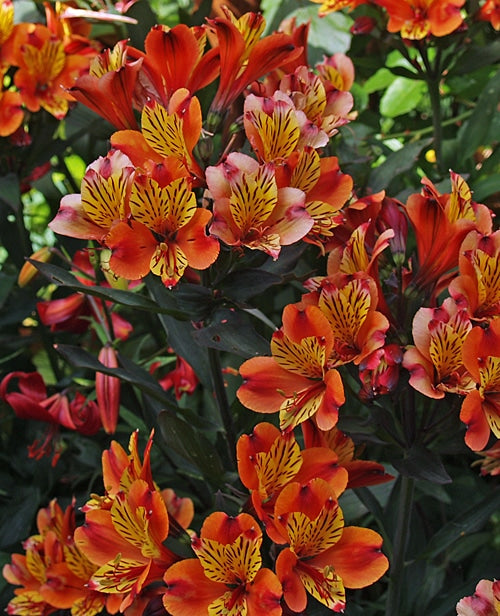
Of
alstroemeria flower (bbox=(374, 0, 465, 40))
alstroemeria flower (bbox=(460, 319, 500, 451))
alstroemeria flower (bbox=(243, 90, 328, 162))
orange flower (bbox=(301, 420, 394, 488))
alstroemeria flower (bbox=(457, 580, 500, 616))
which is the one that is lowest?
alstroemeria flower (bbox=(457, 580, 500, 616))

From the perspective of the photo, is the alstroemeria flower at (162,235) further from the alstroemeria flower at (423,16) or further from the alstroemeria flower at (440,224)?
the alstroemeria flower at (423,16)

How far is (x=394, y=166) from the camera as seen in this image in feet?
3.53

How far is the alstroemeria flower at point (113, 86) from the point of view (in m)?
0.75

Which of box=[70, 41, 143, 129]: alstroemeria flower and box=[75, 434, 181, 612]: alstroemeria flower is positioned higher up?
box=[70, 41, 143, 129]: alstroemeria flower

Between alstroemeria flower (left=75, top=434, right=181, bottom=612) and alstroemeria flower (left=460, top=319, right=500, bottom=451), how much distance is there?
0.25m

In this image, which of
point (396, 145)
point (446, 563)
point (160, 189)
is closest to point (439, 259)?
point (160, 189)

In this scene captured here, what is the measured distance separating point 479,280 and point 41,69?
689 mm

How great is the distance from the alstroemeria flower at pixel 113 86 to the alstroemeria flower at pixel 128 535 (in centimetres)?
29

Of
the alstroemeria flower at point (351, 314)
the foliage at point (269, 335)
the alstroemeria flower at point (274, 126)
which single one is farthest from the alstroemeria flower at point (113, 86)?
the alstroemeria flower at point (351, 314)

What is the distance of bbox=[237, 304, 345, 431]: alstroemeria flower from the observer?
0.69 m

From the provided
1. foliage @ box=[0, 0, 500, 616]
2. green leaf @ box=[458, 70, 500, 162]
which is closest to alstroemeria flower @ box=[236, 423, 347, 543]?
foliage @ box=[0, 0, 500, 616]

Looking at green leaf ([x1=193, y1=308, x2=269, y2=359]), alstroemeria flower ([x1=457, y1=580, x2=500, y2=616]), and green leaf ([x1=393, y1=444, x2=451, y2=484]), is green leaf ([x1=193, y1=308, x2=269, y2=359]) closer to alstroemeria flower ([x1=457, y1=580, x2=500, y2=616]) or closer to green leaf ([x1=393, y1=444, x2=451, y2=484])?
green leaf ([x1=393, y1=444, x2=451, y2=484])

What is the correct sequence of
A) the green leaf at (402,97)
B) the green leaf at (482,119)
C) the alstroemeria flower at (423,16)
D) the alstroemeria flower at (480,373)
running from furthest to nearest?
the green leaf at (402,97) < the green leaf at (482,119) < the alstroemeria flower at (423,16) < the alstroemeria flower at (480,373)

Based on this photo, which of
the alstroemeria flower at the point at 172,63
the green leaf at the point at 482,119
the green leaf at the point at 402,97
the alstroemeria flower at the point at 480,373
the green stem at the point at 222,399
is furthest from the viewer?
the green leaf at the point at 402,97
